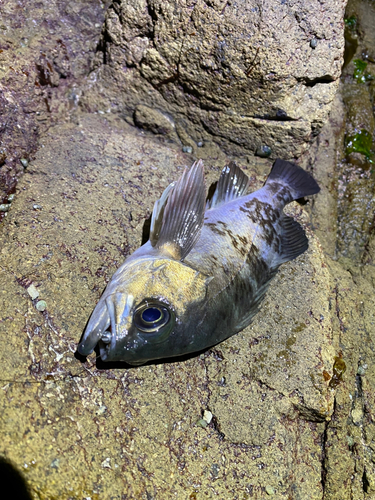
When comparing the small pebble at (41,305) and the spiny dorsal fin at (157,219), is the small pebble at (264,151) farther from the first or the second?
the small pebble at (41,305)

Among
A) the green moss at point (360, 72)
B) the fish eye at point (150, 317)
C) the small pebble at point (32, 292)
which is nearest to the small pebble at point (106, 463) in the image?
the fish eye at point (150, 317)

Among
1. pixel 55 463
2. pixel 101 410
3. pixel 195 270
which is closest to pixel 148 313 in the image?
pixel 195 270

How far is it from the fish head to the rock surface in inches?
86.1

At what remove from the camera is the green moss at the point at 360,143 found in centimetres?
493

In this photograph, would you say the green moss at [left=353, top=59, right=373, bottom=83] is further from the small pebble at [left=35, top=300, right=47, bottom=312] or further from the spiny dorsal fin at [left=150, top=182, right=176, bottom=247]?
the small pebble at [left=35, top=300, right=47, bottom=312]

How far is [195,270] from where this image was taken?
2.74 metres

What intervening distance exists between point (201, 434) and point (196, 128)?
3.20 meters

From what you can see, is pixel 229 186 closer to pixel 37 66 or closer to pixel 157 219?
pixel 157 219

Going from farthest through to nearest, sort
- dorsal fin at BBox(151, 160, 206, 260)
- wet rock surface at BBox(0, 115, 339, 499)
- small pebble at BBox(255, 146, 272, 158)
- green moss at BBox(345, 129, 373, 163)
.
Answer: green moss at BBox(345, 129, 373, 163) < small pebble at BBox(255, 146, 272, 158) < dorsal fin at BBox(151, 160, 206, 260) < wet rock surface at BBox(0, 115, 339, 499)

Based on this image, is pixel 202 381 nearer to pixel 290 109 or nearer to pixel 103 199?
pixel 103 199

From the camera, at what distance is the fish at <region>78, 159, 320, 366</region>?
252 centimetres


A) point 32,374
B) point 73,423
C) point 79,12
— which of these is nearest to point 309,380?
point 73,423

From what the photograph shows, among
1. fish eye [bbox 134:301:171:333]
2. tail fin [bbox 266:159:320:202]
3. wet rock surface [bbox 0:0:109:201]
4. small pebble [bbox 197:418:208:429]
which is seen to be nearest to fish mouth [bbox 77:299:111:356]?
fish eye [bbox 134:301:171:333]

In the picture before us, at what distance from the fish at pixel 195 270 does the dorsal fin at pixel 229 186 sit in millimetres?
11
